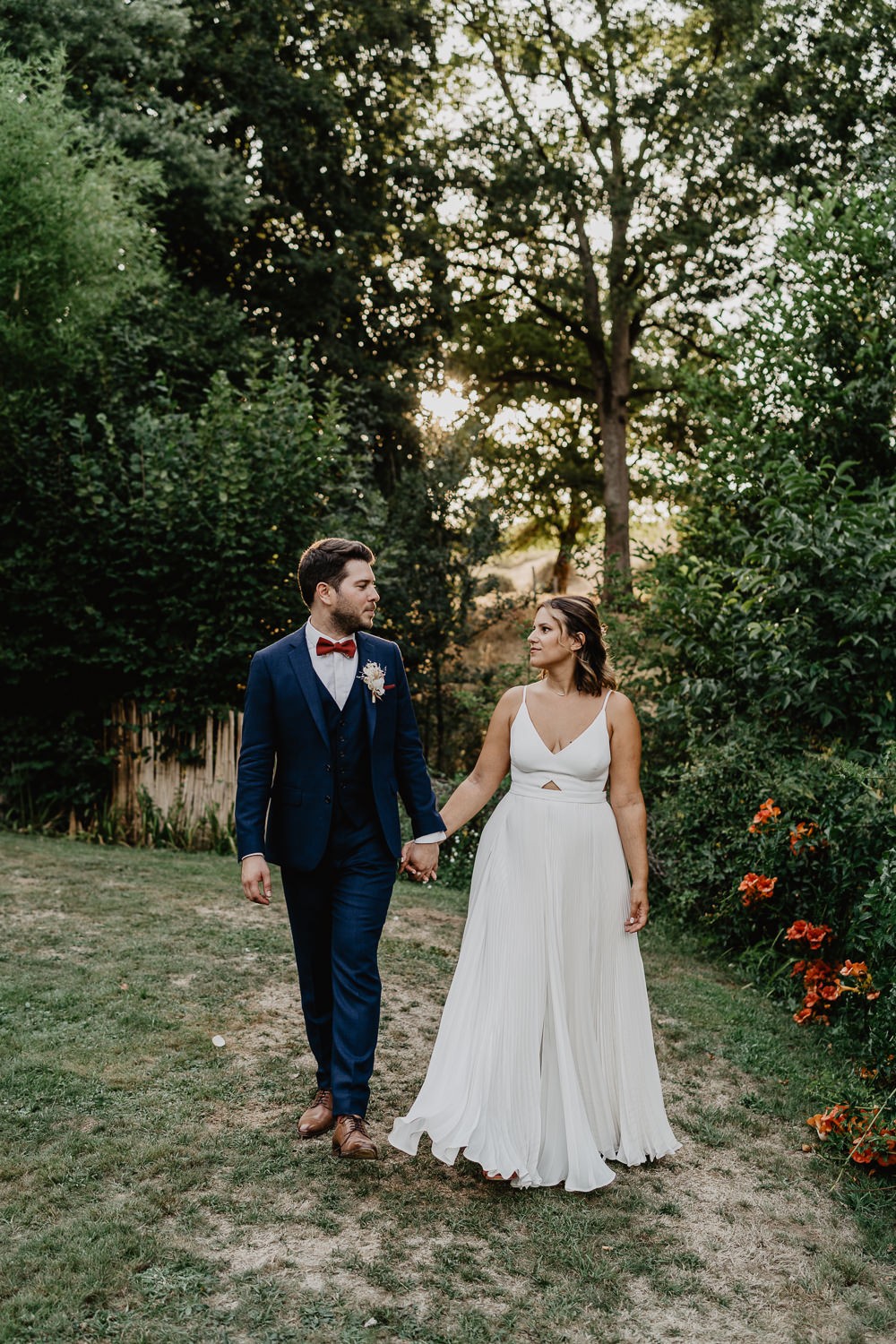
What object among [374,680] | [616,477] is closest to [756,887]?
[374,680]

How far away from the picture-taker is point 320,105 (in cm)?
1727

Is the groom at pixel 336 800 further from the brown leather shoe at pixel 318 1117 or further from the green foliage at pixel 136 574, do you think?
the green foliage at pixel 136 574

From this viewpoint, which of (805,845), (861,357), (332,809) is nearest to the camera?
(332,809)

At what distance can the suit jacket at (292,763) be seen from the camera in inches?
157

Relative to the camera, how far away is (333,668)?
13.4ft

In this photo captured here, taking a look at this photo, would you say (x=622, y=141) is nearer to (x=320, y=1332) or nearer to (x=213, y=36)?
(x=213, y=36)

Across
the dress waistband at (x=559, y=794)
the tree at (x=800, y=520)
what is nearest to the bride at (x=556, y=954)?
the dress waistband at (x=559, y=794)

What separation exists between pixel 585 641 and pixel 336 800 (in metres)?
1.10

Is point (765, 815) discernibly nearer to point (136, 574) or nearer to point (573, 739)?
point (573, 739)

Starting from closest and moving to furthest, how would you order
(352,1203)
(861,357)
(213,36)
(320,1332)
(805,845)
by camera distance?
(320,1332) → (352,1203) → (805,845) → (861,357) → (213,36)

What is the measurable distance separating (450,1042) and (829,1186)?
1546 millimetres

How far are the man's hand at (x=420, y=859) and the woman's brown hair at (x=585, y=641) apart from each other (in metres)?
0.83

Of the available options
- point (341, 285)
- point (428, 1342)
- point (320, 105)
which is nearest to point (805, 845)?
point (428, 1342)

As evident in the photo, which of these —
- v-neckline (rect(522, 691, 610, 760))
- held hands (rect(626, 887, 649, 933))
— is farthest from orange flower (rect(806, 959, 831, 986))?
v-neckline (rect(522, 691, 610, 760))
